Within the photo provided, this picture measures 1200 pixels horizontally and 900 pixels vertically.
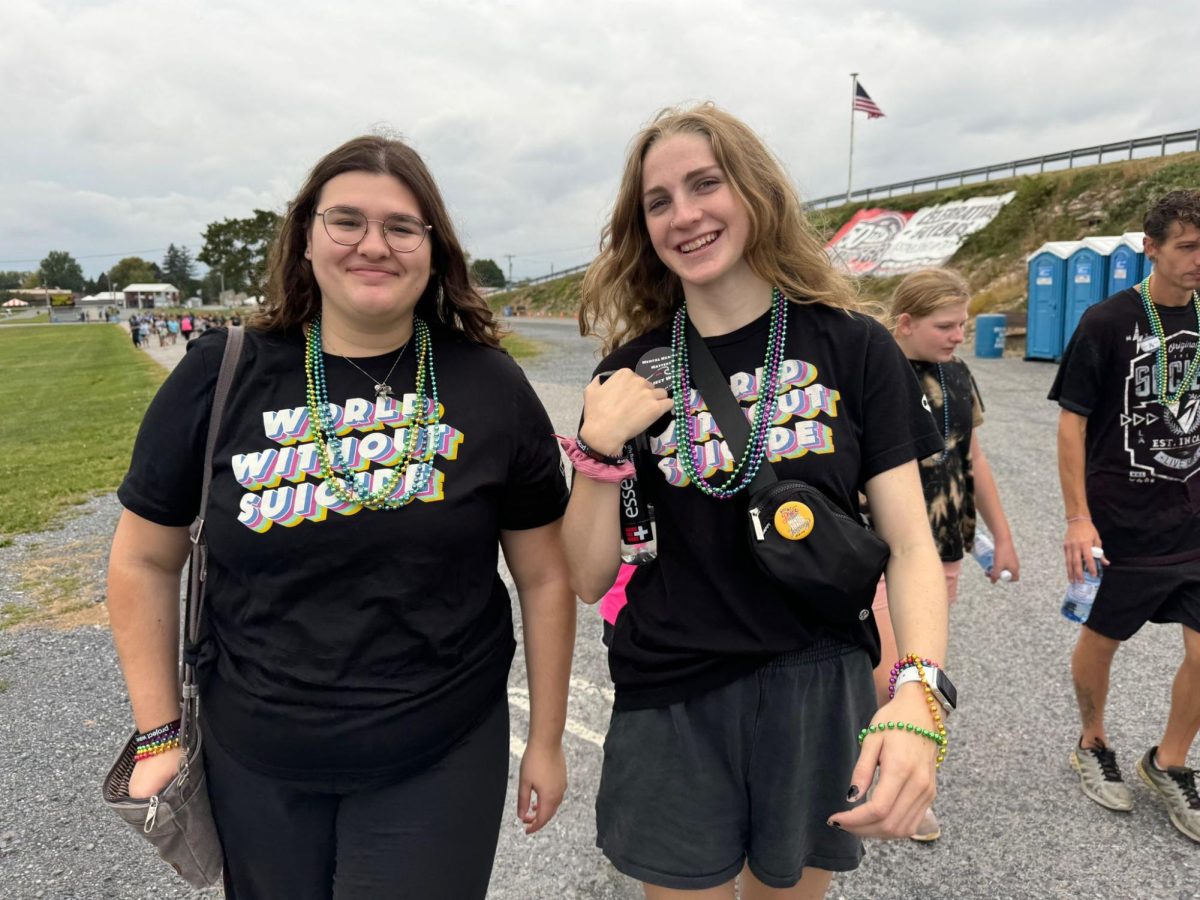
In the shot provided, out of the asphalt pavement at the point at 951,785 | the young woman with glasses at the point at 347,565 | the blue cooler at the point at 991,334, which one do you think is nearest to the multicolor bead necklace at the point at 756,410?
the young woman with glasses at the point at 347,565

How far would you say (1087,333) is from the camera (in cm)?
291

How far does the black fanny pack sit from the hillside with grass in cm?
2071

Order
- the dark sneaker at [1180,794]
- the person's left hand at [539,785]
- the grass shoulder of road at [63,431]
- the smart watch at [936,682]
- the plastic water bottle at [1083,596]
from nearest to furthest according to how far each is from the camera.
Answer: the smart watch at [936,682], the person's left hand at [539,785], the dark sneaker at [1180,794], the plastic water bottle at [1083,596], the grass shoulder of road at [63,431]

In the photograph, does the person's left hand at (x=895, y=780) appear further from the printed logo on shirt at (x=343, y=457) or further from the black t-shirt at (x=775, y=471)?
the printed logo on shirt at (x=343, y=457)

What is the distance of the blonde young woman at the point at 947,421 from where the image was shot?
2.79 meters

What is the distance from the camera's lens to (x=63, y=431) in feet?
43.1

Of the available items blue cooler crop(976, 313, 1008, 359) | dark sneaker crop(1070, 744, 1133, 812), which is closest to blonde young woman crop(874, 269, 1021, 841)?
dark sneaker crop(1070, 744, 1133, 812)

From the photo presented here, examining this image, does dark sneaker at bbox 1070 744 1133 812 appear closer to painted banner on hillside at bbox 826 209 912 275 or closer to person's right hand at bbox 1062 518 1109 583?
person's right hand at bbox 1062 518 1109 583

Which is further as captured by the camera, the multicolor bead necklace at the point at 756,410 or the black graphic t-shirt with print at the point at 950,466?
the black graphic t-shirt with print at the point at 950,466

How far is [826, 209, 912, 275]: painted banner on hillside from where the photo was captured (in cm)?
3393

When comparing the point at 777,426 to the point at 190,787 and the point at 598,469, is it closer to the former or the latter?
the point at 598,469

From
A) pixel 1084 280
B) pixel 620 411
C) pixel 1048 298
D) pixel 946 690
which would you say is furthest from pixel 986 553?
pixel 1048 298

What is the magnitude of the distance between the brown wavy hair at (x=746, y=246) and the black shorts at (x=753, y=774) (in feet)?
2.64

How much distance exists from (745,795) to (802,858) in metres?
0.18
